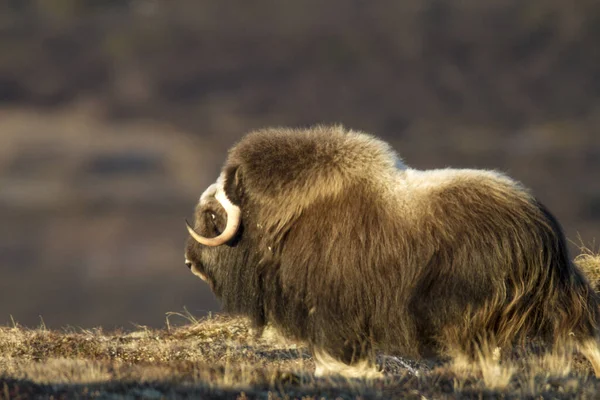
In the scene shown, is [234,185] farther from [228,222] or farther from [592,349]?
[592,349]

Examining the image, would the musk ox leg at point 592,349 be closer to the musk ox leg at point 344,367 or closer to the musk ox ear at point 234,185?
the musk ox leg at point 344,367

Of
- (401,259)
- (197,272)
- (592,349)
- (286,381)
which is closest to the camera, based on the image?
(286,381)

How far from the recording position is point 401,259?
5.80m

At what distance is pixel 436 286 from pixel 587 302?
901mm

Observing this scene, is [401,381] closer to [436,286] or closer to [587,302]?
[436,286]

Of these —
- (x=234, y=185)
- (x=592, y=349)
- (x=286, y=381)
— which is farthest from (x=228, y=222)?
(x=592, y=349)

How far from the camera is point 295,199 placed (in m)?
6.09

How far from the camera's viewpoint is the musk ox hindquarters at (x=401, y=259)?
5754 mm

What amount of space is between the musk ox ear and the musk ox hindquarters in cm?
13

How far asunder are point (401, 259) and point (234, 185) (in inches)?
49.2

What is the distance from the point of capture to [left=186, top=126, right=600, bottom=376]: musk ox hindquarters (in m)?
5.75

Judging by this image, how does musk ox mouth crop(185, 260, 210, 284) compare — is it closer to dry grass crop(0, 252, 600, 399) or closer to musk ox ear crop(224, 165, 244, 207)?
musk ox ear crop(224, 165, 244, 207)

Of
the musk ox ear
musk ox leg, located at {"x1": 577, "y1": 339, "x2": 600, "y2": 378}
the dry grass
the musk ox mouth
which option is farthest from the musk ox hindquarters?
the musk ox mouth

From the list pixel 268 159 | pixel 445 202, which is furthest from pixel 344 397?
pixel 268 159
